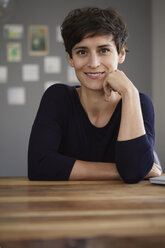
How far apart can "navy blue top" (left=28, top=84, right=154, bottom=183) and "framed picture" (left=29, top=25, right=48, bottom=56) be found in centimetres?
253

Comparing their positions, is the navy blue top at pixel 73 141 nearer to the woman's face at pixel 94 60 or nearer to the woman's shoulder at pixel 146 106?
the woman's shoulder at pixel 146 106

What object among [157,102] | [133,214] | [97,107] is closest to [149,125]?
[97,107]

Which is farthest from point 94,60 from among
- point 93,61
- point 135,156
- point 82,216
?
point 82,216

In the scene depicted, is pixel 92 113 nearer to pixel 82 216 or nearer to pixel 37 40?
pixel 82 216

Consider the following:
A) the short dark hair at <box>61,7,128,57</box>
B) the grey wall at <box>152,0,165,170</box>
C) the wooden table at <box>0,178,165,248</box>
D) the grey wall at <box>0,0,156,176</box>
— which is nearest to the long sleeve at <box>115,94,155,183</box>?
the wooden table at <box>0,178,165,248</box>

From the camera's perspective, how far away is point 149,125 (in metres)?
1.52

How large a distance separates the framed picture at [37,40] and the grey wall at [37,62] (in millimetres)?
59

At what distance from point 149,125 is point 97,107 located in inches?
10.4

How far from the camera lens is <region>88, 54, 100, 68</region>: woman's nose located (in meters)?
1.52

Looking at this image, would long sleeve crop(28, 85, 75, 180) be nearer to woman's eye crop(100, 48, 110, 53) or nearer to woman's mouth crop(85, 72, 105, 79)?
woman's mouth crop(85, 72, 105, 79)

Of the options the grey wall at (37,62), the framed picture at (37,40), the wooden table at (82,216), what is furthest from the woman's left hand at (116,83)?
the framed picture at (37,40)

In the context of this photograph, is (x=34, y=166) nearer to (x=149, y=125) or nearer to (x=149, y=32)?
(x=149, y=125)

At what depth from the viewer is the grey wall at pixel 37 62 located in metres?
4.07

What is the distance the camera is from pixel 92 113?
63.5 inches
